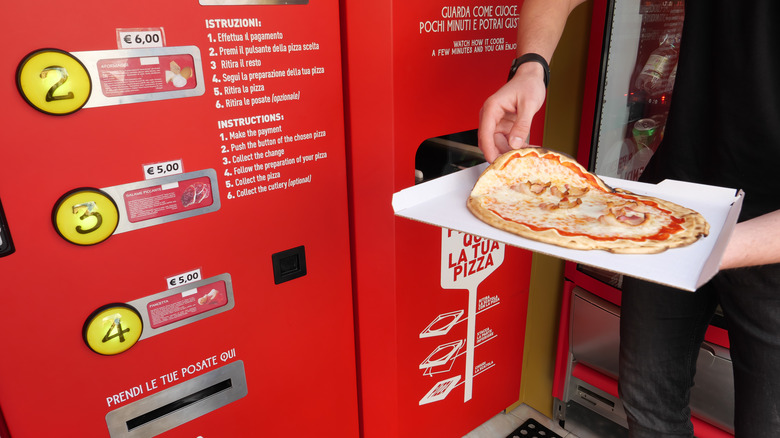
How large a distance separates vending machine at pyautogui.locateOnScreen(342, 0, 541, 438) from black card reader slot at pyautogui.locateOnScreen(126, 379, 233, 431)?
45cm

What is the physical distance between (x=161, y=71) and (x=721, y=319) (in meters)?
1.78

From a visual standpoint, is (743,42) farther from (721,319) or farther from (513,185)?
(721,319)

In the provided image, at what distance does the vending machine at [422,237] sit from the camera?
4.82ft

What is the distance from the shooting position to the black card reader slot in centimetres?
127

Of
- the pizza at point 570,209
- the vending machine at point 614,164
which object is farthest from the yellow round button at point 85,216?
the vending machine at point 614,164

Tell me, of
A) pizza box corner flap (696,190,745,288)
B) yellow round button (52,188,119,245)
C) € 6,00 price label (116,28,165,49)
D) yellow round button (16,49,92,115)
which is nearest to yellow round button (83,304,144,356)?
yellow round button (52,188,119,245)

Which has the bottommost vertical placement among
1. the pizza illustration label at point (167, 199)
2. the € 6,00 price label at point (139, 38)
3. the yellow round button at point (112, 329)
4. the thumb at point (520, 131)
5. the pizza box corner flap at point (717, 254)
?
the yellow round button at point (112, 329)

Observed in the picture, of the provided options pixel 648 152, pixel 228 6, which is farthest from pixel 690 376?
pixel 228 6

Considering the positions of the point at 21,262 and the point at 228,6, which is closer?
the point at 21,262

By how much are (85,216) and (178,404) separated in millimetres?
564

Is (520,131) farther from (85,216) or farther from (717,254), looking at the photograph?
(85,216)

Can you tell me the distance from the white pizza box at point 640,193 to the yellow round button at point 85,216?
642mm

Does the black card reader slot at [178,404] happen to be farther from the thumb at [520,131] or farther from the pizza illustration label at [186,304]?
the thumb at [520,131]

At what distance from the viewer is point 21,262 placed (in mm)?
1017
